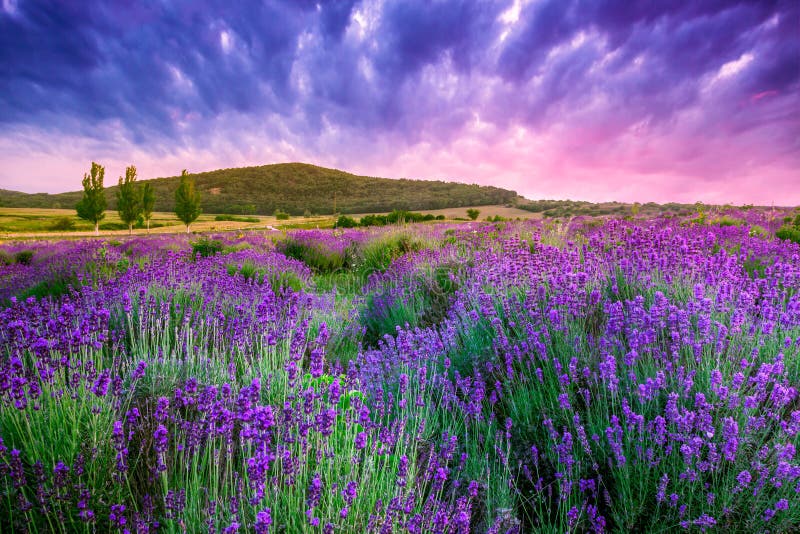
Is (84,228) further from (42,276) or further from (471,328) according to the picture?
(471,328)

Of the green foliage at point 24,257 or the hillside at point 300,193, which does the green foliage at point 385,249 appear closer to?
the green foliage at point 24,257

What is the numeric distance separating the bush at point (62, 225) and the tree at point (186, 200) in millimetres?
8656

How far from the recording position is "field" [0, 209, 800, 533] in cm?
161

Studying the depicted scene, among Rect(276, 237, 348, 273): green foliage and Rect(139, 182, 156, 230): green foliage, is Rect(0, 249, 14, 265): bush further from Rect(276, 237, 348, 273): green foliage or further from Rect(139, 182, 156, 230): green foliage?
Rect(139, 182, 156, 230): green foliage

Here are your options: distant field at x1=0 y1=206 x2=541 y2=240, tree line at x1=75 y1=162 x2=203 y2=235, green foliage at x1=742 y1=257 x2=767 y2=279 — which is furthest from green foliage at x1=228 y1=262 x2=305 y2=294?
tree line at x1=75 y1=162 x2=203 y2=235


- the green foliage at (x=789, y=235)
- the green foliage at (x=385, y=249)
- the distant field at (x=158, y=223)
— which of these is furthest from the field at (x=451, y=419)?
the distant field at (x=158, y=223)

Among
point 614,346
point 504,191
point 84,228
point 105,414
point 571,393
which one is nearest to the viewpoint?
point 105,414

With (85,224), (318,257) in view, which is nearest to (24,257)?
(318,257)

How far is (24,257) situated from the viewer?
38.5ft

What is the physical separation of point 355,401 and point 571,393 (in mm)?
1207

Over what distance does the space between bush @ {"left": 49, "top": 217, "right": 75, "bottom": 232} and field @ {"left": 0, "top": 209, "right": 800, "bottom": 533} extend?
39720 millimetres

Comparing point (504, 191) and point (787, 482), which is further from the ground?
point (504, 191)

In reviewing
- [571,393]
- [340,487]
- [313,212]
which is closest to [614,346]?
[571,393]

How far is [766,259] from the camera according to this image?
4828 millimetres
